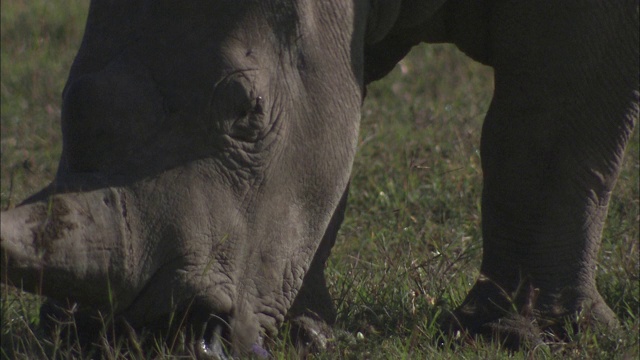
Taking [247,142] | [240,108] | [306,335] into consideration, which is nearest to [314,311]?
[306,335]

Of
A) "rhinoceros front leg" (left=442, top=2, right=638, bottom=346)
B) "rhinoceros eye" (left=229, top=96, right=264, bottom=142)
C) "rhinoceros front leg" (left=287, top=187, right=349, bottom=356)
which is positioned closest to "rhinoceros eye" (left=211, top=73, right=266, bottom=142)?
"rhinoceros eye" (left=229, top=96, right=264, bottom=142)

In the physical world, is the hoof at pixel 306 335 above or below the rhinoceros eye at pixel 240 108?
below

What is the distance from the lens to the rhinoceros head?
2.81 meters

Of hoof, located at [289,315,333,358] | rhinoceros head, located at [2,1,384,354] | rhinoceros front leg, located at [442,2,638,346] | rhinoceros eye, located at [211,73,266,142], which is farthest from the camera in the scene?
rhinoceros front leg, located at [442,2,638,346]

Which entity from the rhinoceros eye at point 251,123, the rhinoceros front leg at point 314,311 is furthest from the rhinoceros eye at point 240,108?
the rhinoceros front leg at point 314,311

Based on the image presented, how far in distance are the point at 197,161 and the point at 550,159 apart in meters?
1.48

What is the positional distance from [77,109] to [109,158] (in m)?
0.16

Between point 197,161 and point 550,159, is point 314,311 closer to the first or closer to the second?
point 197,161

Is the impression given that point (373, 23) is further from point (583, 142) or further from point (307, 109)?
point (583, 142)

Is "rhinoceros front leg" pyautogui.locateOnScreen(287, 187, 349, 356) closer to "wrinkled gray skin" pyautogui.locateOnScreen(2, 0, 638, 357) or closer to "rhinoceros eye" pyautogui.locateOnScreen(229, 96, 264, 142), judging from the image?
"wrinkled gray skin" pyautogui.locateOnScreen(2, 0, 638, 357)

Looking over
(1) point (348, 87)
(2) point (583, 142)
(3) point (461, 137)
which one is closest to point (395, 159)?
(3) point (461, 137)

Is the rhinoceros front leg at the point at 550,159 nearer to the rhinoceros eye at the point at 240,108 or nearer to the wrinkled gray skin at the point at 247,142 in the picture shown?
the wrinkled gray skin at the point at 247,142

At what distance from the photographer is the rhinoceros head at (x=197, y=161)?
2809 millimetres

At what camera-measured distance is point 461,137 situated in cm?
643
